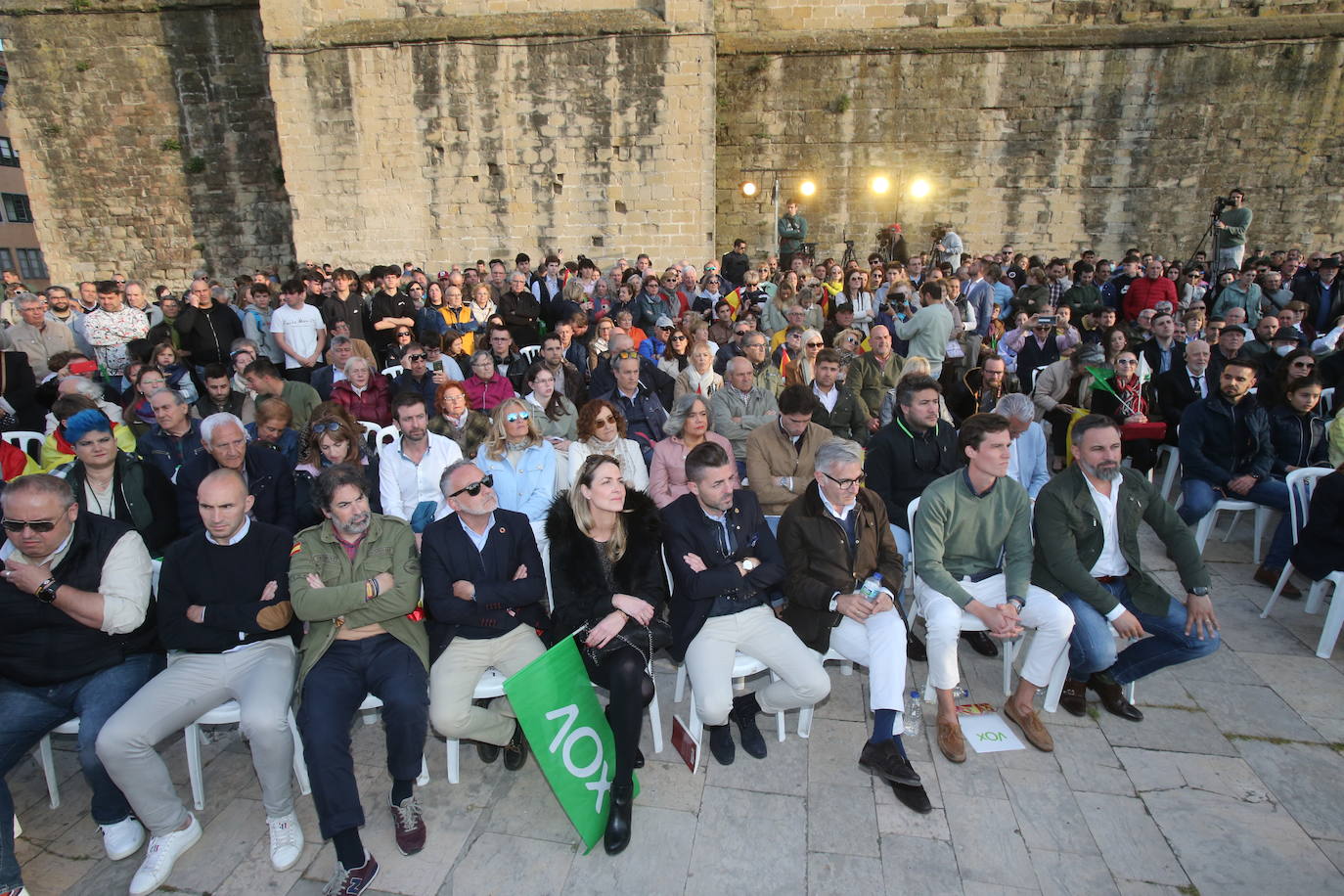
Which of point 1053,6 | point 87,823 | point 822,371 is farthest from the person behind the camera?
point 1053,6

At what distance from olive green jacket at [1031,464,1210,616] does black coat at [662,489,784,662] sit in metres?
1.37

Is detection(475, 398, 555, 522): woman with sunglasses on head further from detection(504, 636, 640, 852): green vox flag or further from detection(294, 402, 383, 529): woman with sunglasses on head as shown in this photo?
detection(504, 636, 640, 852): green vox flag

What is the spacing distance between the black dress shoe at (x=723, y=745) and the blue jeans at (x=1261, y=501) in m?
3.58

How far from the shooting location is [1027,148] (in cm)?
1238

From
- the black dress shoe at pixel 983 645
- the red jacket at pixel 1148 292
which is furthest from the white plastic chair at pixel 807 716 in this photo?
the red jacket at pixel 1148 292

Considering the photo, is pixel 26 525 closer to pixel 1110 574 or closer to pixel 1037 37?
pixel 1110 574

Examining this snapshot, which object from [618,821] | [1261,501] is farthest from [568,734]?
[1261,501]

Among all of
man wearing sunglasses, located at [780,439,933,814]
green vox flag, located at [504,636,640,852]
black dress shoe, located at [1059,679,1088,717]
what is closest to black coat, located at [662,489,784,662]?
man wearing sunglasses, located at [780,439,933,814]

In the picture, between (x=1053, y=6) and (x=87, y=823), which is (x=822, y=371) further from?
(x=1053, y=6)

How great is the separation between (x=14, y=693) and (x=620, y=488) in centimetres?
263

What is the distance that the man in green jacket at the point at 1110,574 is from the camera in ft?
10.4

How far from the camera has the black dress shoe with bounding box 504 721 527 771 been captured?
10.1ft

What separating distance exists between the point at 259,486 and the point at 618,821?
9.14 feet

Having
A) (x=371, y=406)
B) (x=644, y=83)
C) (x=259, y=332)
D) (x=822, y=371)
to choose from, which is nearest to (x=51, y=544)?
(x=371, y=406)
